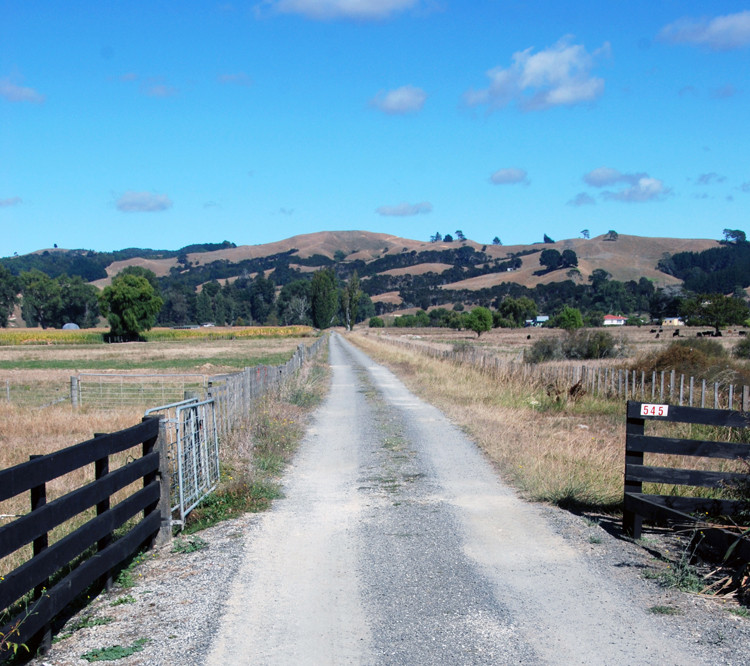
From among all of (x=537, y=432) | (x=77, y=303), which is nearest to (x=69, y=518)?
(x=537, y=432)

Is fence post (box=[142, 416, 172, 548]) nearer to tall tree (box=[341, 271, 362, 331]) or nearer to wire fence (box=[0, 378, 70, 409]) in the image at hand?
wire fence (box=[0, 378, 70, 409])

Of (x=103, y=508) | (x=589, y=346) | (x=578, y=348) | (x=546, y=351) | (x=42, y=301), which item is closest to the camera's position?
(x=103, y=508)

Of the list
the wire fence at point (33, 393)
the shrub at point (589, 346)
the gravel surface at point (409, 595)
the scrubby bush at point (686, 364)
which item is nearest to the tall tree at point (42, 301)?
the wire fence at point (33, 393)

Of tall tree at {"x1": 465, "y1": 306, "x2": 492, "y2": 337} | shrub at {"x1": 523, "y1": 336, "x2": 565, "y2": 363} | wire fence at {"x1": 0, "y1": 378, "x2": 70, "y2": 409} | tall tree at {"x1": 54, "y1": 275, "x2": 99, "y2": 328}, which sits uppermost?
tall tree at {"x1": 54, "y1": 275, "x2": 99, "y2": 328}

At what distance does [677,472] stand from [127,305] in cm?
10548

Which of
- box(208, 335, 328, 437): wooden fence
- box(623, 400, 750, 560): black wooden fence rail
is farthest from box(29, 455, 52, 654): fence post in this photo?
box(208, 335, 328, 437): wooden fence

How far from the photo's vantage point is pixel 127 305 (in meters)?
105

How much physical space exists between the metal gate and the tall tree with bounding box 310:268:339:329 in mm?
133129

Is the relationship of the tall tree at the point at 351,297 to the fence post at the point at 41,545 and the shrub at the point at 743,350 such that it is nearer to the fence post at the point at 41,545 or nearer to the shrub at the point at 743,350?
the shrub at the point at 743,350

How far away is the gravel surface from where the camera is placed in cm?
443

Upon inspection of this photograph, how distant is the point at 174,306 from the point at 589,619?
644ft

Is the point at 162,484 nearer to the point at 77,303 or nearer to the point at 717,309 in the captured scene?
the point at 717,309

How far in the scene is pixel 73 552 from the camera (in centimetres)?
484

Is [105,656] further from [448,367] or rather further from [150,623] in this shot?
[448,367]
